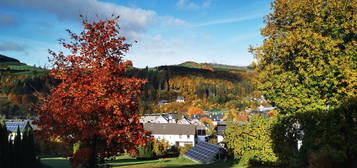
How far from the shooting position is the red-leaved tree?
36.8 feet

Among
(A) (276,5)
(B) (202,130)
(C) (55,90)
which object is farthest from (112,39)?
(B) (202,130)

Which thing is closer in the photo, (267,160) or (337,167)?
(337,167)

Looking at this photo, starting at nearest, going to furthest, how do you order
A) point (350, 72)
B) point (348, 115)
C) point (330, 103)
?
point (348, 115)
point (350, 72)
point (330, 103)

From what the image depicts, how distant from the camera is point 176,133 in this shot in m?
82.4

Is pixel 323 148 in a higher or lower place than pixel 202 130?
higher

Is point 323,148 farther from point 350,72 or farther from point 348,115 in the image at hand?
point 350,72

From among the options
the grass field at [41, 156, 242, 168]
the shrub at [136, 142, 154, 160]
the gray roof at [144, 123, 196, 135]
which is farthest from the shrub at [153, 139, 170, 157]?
the gray roof at [144, 123, 196, 135]

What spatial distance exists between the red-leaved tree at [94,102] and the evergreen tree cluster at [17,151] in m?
17.8

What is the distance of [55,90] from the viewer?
12.1m

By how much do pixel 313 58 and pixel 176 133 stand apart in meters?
67.4

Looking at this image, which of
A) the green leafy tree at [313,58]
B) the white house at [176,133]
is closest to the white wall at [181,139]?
the white house at [176,133]

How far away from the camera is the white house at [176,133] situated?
81.0 metres

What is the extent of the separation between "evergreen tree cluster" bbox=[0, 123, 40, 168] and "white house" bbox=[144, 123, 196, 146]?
51.2 meters

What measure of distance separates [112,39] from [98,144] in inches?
189
